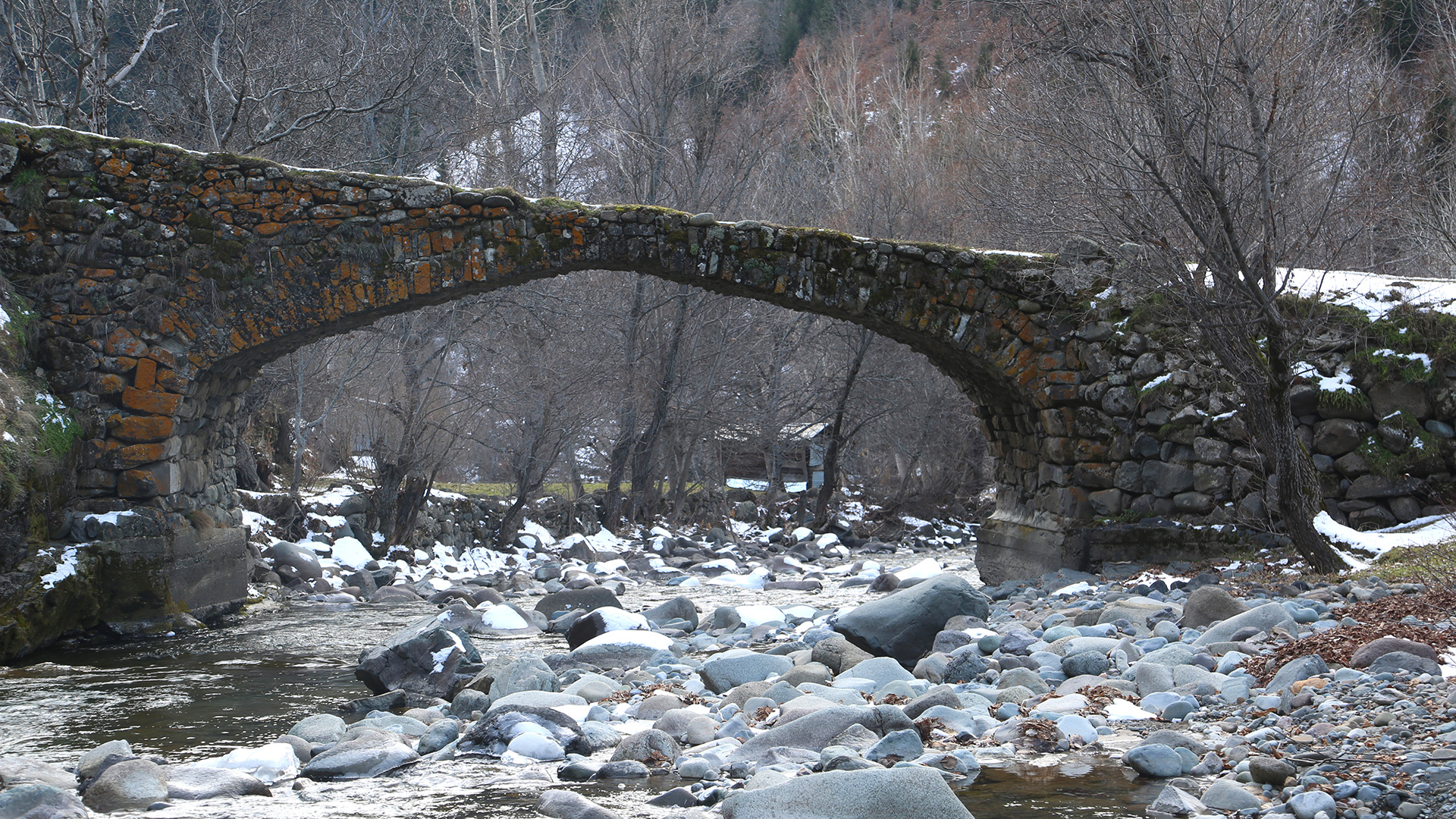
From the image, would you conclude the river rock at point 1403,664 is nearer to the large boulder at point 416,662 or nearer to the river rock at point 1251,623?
the river rock at point 1251,623

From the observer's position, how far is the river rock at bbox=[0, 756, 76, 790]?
11.4 ft

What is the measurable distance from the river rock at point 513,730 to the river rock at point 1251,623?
2.77 m

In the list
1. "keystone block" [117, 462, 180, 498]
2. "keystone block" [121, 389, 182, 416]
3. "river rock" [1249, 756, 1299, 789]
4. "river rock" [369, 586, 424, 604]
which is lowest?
"river rock" [369, 586, 424, 604]

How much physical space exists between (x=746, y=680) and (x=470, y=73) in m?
18.6

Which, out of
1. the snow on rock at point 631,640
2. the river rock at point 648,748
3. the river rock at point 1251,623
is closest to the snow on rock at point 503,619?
the snow on rock at point 631,640

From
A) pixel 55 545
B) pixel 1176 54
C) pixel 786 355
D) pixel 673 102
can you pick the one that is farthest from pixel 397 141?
pixel 1176 54

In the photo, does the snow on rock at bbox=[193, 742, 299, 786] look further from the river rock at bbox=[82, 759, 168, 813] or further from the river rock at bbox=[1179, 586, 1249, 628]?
the river rock at bbox=[1179, 586, 1249, 628]

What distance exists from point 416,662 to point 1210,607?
13.3 feet

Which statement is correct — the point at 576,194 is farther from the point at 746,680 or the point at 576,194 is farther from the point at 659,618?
the point at 746,680

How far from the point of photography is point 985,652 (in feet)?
17.4

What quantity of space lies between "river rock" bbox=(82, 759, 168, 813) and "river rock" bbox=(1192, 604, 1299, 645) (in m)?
4.17

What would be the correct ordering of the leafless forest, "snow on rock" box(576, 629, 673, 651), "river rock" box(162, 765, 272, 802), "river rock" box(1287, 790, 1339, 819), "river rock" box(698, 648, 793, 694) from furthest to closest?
the leafless forest < "snow on rock" box(576, 629, 673, 651) < "river rock" box(698, 648, 793, 694) < "river rock" box(162, 765, 272, 802) < "river rock" box(1287, 790, 1339, 819)

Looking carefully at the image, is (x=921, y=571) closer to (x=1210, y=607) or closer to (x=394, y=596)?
(x=394, y=596)

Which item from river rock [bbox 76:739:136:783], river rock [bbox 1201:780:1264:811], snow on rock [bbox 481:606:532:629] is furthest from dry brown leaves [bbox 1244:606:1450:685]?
snow on rock [bbox 481:606:532:629]
